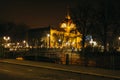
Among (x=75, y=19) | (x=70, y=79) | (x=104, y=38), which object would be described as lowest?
(x=70, y=79)

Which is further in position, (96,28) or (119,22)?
(96,28)

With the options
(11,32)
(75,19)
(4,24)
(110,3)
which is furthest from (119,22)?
(11,32)

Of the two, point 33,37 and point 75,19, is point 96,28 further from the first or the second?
point 33,37

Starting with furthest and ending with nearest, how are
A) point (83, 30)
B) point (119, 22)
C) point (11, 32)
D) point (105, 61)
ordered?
point (11, 32) → point (83, 30) → point (119, 22) → point (105, 61)

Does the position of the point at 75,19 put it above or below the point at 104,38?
above

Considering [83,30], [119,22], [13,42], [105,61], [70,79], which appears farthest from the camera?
[13,42]

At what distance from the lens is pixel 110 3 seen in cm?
5494

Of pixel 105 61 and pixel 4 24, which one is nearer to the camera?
pixel 105 61

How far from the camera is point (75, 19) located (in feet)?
213

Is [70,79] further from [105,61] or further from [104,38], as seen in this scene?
[104,38]

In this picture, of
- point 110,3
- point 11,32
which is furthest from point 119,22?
point 11,32

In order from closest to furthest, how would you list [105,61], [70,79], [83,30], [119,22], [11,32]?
[70,79]
[105,61]
[119,22]
[83,30]
[11,32]

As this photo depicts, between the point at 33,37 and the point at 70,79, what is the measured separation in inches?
4416

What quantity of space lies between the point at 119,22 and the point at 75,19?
43.2ft
